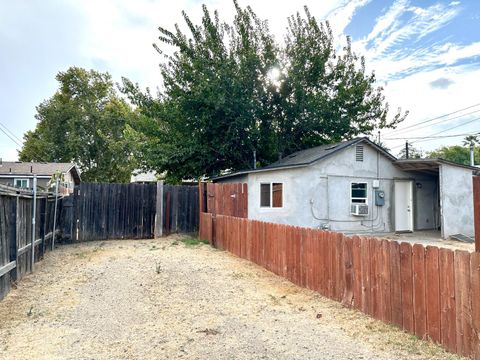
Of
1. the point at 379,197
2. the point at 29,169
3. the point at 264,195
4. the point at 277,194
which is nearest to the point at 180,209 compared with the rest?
the point at 264,195

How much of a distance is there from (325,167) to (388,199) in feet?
10.6

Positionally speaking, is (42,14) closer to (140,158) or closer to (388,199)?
(140,158)

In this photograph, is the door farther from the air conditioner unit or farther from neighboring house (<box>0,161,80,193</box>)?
neighboring house (<box>0,161,80,193</box>)

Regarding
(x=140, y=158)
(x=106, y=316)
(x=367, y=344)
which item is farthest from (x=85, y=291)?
(x=140, y=158)

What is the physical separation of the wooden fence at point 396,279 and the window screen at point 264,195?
6.54m

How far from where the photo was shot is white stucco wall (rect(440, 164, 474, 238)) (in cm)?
1204

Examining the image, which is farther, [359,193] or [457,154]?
[457,154]

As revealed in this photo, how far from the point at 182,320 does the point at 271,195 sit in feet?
29.8

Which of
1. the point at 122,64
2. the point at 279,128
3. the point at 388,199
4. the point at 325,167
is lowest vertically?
the point at 388,199

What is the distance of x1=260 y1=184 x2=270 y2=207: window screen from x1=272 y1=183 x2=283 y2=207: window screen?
0.27m

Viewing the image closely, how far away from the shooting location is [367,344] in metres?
3.42

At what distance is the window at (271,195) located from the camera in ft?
41.4

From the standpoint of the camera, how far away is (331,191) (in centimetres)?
1258

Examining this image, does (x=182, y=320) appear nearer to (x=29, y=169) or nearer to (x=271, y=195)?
(x=271, y=195)
